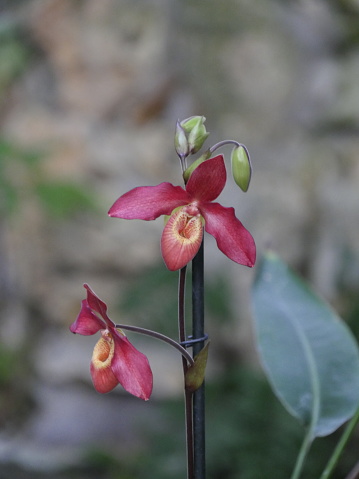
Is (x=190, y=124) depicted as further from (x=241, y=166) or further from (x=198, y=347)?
(x=198, y=347)

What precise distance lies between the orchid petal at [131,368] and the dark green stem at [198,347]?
0.14 feet

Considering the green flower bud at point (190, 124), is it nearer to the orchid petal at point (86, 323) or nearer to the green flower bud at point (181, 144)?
the green flower bud at point (181, 144)

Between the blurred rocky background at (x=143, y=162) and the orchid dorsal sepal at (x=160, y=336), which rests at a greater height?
the blurred rocky background at (x=143, y=162)

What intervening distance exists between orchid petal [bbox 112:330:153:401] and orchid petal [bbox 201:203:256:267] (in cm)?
8

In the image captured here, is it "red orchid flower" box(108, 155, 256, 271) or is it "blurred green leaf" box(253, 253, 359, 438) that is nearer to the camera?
"red orchid flower" box(108, 155, 256, 271)

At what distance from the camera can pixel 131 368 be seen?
36 cm

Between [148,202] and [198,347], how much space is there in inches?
4.1

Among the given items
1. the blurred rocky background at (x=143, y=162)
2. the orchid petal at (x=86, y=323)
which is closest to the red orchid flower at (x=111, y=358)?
the orchid petal at (x=86, y=323)

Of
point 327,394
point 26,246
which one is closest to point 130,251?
point 26,246

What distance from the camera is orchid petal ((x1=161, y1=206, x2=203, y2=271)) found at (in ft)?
1.14

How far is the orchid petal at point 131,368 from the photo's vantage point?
0.35 metres

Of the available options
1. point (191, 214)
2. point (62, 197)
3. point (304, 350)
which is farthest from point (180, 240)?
point (62, 197)

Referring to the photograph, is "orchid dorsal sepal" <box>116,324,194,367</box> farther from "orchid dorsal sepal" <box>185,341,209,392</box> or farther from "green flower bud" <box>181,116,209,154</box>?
"green flower bud" <box>181,116,209,154</box>

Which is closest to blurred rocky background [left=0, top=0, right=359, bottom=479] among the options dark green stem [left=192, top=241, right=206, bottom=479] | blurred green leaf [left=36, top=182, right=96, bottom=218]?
blurred green leaf [left=36, top=182, right=96, bottom=218]
